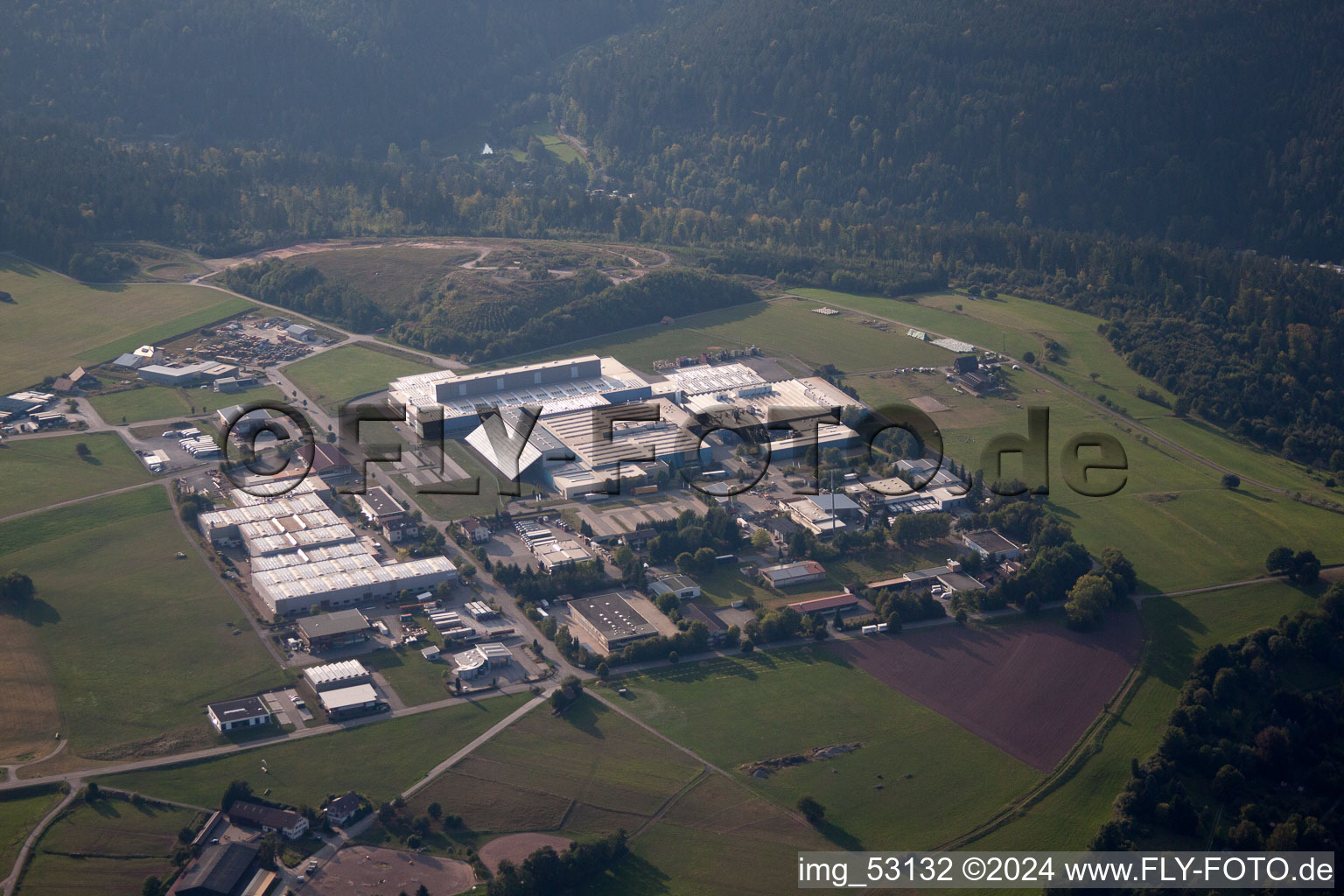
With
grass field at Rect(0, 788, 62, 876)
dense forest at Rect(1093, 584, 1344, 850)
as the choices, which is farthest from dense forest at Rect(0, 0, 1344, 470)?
grass field at Rect(0, 788, 62, 876)

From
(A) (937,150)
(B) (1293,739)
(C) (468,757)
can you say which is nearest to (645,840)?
(C) (468,757)

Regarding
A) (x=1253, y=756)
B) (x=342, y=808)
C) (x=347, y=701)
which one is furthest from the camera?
(x=347, y=701)

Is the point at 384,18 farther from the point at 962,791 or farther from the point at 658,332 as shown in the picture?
the point at 962,791

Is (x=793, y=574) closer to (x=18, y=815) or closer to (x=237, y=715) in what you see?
(x=237, y=715)

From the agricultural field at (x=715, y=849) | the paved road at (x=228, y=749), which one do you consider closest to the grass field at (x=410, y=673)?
the paved road at (x=228, y=749)

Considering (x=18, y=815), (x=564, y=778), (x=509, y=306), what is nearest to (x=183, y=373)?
(x=509, y=306)

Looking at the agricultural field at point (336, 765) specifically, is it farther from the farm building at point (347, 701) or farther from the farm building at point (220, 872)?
the farm building at point (220, 872)

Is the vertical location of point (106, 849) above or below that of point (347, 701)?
below
